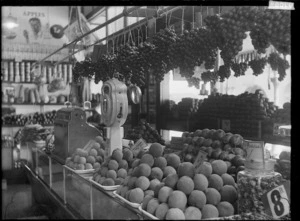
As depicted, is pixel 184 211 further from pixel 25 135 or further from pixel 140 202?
pixel 25 135

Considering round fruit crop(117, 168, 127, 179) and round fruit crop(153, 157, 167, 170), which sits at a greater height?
round fruit crop(153, 157, 167, 170)

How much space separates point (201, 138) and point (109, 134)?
0.64 meters

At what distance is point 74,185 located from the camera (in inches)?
80.4

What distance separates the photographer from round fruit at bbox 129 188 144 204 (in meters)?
1.75

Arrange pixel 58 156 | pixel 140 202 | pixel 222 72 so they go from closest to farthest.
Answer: pixel 140 202
pixel 222 72
pixel 58 156

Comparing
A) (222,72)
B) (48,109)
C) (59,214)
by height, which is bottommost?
(59,214)

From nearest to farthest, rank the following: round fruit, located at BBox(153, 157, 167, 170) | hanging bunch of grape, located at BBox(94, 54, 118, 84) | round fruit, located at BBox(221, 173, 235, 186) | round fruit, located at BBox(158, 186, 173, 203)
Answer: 1. round fruit, located at BBox(158, 186, 173, 203)
2. round fruit, located at BBox(221, 173, 235, 186)
3. round fruit, located at BBox(153, 157, 167, 170)
4. hanging bunch of grape, located at BBox(94, 54, 118, 84)

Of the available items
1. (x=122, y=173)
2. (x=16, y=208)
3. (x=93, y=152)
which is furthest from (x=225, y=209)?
(x=93, y=152)

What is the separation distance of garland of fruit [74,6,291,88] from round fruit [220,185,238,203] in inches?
21.0

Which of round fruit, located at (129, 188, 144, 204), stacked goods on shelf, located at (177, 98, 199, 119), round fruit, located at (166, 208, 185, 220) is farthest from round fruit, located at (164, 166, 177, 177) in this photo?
stacked goods on shelf, located at (177, 98, 199, 119)

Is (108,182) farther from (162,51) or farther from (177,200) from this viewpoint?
(162,51)

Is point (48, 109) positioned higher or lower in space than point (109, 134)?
higher

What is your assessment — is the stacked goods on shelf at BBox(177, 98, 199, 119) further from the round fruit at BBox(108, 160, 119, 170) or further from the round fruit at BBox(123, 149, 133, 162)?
the round fruit at BBox(108, 160, 119, 170)
